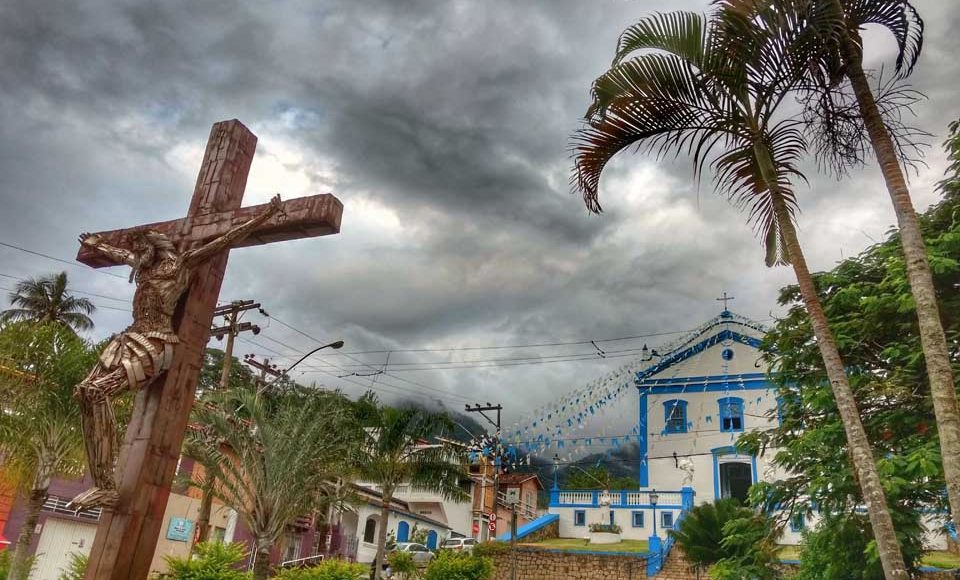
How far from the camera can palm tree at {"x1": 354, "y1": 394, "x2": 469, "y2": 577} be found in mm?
21109

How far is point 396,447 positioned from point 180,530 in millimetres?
9408

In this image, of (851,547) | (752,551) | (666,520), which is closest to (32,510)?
(752,551)

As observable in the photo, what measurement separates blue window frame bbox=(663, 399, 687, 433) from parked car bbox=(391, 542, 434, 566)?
11.0 metres

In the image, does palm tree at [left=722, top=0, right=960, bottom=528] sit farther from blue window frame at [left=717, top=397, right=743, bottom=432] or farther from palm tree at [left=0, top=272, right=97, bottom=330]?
palm tree at [left=0, top=272, right=97, bottom=330]

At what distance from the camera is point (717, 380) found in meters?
27.4

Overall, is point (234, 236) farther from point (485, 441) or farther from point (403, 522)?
point (403, 522)

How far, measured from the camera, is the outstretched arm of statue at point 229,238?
5309 millimetres

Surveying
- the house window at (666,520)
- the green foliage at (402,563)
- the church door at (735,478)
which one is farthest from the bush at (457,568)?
the church door at (735,478)

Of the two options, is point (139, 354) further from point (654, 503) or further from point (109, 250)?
point (654, 503)

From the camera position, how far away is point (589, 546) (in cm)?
2395

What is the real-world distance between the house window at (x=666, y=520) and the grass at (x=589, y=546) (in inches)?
37.5

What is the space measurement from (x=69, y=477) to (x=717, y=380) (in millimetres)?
22709

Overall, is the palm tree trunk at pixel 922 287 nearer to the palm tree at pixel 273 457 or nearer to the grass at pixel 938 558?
the palm tree at pixel 273 457

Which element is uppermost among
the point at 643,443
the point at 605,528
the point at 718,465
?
the point at 643,443
